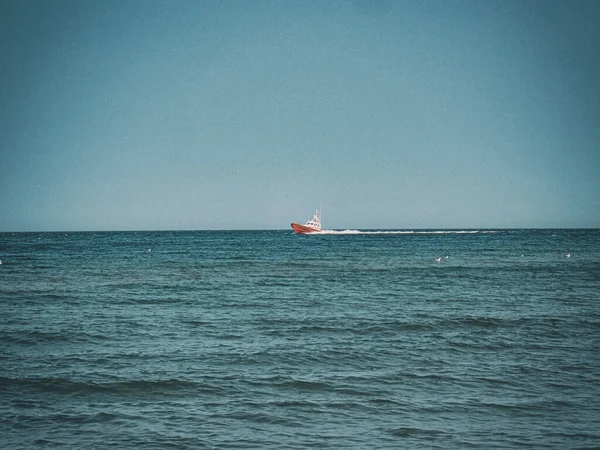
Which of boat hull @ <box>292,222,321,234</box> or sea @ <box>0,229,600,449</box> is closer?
sea @ <box>0,229,600,449</box>

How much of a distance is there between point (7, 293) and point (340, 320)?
703 inches

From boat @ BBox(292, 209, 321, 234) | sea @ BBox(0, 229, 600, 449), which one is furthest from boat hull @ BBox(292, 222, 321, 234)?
sea @ BBox(0, 229, 600, 449)

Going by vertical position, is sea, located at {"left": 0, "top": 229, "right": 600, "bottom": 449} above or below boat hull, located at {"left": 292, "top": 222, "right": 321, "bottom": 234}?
below

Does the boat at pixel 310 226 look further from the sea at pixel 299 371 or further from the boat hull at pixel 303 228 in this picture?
the sea at pixel 299 371

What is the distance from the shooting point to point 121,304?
74.3ft

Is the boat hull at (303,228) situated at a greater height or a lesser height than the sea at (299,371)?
greater

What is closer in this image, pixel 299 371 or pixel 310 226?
pixel 299 371

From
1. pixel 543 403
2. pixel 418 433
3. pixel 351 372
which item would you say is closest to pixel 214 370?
pixel 351 372

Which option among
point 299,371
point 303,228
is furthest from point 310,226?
point 299,371

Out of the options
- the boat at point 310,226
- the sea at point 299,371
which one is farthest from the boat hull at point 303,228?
the sea at point 299,371

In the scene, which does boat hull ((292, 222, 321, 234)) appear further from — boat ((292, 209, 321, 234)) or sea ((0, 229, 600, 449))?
sea ((0, 229, 600, 449))

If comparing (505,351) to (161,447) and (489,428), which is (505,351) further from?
(161,447)

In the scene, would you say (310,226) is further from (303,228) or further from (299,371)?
(299,371)

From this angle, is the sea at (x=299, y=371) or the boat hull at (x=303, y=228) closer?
the sea at (x=299, y=371)
